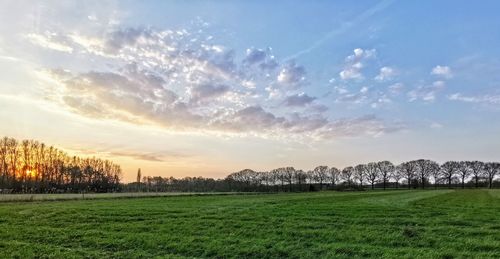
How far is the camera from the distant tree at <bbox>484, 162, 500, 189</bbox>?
197m

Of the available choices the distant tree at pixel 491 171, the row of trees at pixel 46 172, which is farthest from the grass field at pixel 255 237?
the distant tree at pixel 491 171

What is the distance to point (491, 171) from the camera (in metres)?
198

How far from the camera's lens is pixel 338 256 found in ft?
54.3

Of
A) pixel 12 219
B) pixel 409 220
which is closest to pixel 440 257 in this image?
pixel 409 220

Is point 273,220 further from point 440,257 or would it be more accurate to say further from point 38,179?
point 38,179

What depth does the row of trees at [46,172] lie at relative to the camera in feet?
470

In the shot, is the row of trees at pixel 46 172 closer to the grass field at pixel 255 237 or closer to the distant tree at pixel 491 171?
the grass field at pixel 255 237

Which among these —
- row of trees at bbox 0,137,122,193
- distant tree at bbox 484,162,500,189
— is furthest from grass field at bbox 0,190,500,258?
distant tree at bbox 484,162,500,189

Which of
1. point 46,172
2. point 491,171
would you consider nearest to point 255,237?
point 46,172

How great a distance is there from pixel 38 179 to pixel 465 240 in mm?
164242

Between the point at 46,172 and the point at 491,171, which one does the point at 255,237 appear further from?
the point at 491,171

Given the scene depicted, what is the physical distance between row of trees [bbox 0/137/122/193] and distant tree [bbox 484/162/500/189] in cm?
16866

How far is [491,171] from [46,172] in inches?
7617

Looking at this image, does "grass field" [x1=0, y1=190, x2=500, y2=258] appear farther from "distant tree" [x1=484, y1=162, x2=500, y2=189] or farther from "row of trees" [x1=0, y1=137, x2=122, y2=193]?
"distant tree" [x1=484, y1=162, x2=500, y2=189]
